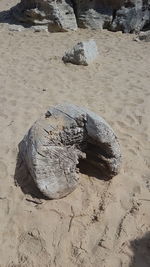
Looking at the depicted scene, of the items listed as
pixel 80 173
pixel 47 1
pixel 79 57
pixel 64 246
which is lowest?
pixel 64 246

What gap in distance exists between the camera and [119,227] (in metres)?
2.94

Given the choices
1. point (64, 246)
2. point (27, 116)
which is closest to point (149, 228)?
point (64, 246)

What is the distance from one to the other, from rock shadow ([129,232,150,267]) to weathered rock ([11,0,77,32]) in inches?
293

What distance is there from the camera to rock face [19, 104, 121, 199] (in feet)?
10.3

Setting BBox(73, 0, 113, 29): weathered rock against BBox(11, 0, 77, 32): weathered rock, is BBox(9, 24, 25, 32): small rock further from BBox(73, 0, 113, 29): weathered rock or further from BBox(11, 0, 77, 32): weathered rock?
BBox(73, 0, 113, 29): weathered rock

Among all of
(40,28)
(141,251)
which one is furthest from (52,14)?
(141,251)

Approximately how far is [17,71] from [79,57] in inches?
52.2

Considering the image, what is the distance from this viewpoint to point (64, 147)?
3.29m

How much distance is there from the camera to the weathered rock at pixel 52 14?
907 centimetres

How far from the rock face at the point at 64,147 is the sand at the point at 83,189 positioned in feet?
0.54

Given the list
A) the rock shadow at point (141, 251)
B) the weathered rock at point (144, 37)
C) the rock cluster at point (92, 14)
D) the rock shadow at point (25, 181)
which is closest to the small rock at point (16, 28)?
the rock cluster at point (92, 14)

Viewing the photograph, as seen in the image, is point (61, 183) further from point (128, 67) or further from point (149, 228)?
point (128, 67)

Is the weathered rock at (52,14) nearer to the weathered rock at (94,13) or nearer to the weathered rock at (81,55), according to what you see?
the weathered rock at (94,13)

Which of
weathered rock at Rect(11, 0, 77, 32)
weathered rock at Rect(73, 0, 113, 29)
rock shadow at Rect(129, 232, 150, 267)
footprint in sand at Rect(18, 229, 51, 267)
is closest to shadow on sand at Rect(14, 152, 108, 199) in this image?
footprint in sand at Rect(18, 229, 51, 267)
